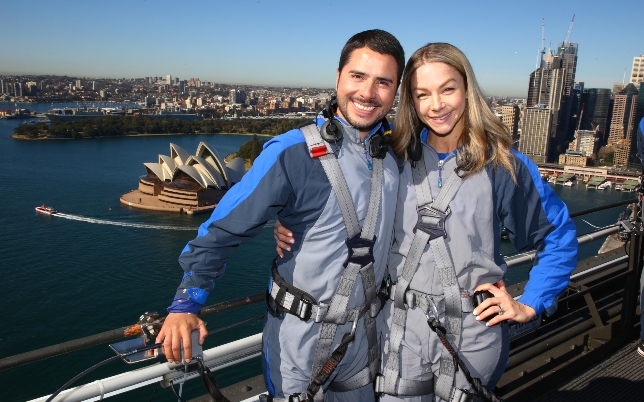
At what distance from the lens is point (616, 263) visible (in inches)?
76.3

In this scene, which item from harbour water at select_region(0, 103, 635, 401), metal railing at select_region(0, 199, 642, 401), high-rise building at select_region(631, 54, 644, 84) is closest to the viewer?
metal railing at select_region(0, 199, 642, 401)

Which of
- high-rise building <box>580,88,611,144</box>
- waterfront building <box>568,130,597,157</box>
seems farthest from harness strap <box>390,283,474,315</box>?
high-rise building <box>580,88,611,144</box>

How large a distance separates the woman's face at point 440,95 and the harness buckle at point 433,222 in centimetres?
16

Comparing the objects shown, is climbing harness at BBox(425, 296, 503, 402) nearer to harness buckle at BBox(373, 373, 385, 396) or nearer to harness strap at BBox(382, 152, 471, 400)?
harness strap at BBox(382, 152, 471, 400)

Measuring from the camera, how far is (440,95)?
89cm

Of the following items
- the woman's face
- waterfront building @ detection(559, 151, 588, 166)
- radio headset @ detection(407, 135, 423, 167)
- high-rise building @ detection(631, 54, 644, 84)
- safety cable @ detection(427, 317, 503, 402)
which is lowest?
waterfront building @ detection(559, 151, 588, 166)

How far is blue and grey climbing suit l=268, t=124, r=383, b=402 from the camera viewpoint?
81 cm

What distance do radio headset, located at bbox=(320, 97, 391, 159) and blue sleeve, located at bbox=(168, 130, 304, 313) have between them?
0.09m

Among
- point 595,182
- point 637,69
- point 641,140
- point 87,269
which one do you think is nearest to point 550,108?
point 595,182

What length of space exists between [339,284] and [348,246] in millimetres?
67

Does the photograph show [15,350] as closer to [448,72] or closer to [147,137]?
[448,72]

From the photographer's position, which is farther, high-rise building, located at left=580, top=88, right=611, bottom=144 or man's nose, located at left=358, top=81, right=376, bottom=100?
high-rise building, located at left=580, top=88, right=611, bottom=144

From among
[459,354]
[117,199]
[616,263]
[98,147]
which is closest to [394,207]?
[459,354]

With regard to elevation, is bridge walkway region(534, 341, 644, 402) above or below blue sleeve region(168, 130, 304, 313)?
below
